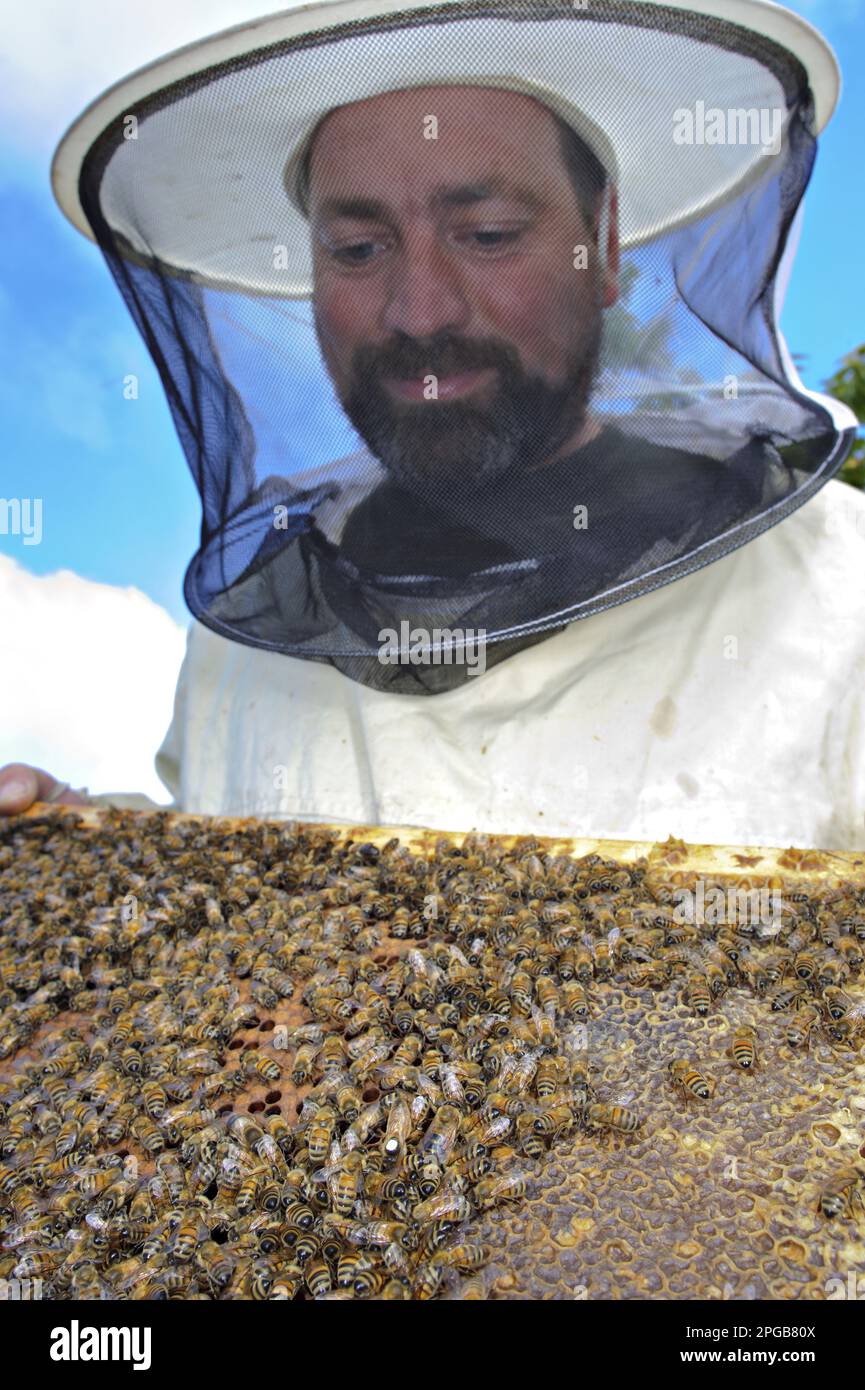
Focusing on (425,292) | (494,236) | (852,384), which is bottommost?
(425,292)

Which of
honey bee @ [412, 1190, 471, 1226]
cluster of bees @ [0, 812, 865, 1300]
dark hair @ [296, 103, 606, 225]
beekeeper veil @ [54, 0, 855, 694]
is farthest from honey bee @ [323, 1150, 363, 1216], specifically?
dark hair @ [296, 103, 606, 225]

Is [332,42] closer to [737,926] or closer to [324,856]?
[324,856]

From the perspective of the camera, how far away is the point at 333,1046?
1942 millimetres

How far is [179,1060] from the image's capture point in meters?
2.02

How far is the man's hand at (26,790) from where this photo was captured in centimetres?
380

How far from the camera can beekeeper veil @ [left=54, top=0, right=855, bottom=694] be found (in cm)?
259

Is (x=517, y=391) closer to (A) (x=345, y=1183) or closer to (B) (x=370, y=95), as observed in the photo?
(B) (x=370, y=95)

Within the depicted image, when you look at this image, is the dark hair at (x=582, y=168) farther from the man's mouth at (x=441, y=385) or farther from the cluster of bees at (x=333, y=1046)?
the cluster of bees at (x=333, y=1046)

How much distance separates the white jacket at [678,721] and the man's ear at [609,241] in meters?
1.05

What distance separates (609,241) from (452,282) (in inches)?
19.5

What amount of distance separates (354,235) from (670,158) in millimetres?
941

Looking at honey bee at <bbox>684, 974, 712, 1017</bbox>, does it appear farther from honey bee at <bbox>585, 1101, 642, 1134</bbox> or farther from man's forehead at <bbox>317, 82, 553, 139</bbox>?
man's forehead at <bbox>317, 82, 553, 139</bbox>

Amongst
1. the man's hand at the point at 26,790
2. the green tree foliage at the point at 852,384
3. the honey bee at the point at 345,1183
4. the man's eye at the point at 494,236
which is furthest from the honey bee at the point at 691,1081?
the green tree foliage at the point at 852,384

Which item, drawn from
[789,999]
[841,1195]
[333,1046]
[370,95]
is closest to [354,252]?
[370,95]
